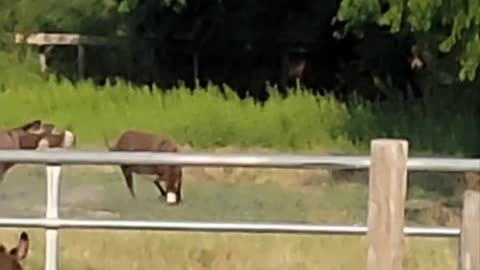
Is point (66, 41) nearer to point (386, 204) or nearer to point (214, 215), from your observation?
point (214, 215)

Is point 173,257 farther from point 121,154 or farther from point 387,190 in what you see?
point 387,190

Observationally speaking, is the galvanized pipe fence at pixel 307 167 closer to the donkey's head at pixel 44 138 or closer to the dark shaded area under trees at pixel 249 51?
the donkey's head at pixel 44 138

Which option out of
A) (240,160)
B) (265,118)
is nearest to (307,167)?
(240,160)

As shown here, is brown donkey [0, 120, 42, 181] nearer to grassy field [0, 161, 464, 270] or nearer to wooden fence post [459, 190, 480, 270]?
grassy field [0, 161, 464, 270]

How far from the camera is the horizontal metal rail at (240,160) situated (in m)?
5.65

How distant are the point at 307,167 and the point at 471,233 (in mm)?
1270

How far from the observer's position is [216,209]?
15438 millimetres

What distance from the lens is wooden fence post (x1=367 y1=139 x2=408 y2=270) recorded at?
16.1 ft

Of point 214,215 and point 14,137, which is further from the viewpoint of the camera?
point 14,137

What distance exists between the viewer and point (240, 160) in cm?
570

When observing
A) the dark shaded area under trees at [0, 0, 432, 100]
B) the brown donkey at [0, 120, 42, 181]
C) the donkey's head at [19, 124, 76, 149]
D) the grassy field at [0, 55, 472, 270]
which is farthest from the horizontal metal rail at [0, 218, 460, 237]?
the dark shaded area under trees at [0, 0, 432, 100]

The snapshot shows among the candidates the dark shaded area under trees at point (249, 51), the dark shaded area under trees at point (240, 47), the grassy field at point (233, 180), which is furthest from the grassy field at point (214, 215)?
the dark shaded area under trees at point (240, 47)

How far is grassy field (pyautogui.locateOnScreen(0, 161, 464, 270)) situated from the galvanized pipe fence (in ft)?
7.90

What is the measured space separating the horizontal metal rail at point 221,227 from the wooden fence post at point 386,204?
1020 millimetres
